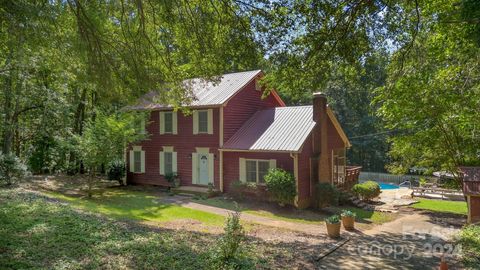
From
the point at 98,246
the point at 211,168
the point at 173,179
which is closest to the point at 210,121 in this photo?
the point at 211,168

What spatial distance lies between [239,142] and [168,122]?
212 inches

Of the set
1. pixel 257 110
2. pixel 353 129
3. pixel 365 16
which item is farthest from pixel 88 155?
pixel 353 129

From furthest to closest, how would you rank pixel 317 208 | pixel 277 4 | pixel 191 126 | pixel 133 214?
pixel 191 126 → pixel 317 208 → pixel 133 214 → pixel 277 4

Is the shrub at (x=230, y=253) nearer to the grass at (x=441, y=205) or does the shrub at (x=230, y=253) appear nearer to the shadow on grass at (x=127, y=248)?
the shadow on grass at (x=127, y=248)

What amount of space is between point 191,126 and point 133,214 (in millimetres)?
7003

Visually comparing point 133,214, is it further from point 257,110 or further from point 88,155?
point 257,110

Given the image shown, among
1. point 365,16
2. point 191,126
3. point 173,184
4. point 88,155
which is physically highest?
point 365,16

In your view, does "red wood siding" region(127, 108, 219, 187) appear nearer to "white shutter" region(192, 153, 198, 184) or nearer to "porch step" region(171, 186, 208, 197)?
"white shutter" region(192, 153, 198, 184)

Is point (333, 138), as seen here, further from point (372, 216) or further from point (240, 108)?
point (240, 108)

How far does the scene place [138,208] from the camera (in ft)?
50.6

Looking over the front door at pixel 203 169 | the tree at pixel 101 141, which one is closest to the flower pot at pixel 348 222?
the front door at pixel 203 169

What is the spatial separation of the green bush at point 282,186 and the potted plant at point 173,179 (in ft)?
20.8

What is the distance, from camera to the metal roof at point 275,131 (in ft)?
53.5

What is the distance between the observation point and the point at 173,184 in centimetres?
2008
